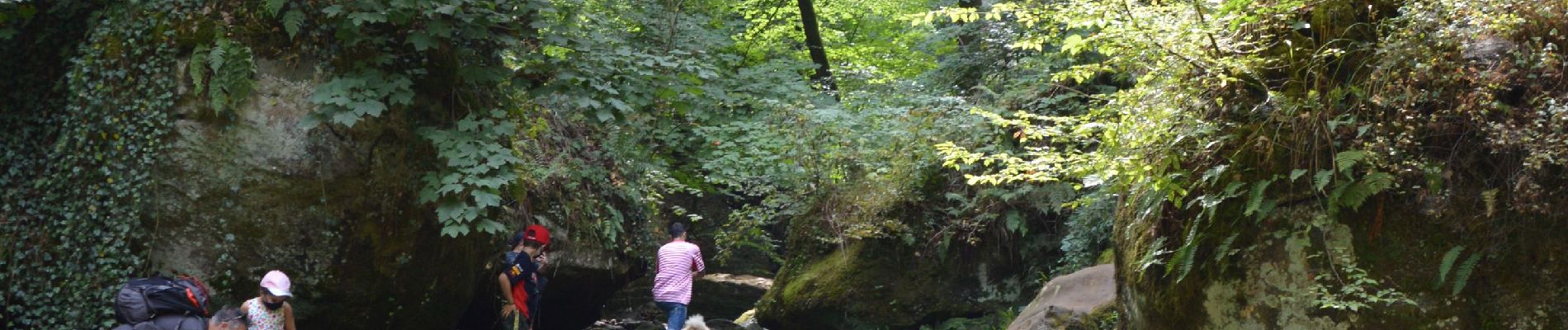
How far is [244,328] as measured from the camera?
7316 mm

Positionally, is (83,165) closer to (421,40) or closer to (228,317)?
(228,317)

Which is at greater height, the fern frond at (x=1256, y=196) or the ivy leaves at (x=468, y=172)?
the fern frond at (x=1256, y=196)

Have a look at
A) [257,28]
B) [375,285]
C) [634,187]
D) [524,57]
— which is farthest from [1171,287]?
[634,187]

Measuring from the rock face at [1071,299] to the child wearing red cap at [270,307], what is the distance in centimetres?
574

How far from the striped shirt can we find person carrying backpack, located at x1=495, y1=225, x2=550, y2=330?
152cm

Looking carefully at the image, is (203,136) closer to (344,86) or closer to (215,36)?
(215,36)

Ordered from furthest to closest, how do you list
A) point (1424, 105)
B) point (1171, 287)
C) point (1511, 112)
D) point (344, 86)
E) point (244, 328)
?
point (344, 86), point (244, 328), point (1171, 287), point (1424, 105), point (1511, 112)

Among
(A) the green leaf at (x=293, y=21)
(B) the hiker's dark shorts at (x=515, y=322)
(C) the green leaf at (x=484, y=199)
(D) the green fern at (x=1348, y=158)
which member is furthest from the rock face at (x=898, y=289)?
(D) the green fern at (x=1348, y=158)

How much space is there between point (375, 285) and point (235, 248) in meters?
1.19

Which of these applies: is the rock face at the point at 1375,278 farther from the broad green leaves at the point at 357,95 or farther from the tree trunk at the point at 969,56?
the tree trunk at the point at 969,56

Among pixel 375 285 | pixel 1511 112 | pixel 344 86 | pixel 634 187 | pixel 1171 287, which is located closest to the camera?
pixel 1511 112

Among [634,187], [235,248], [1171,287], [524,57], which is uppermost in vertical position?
[524,57]

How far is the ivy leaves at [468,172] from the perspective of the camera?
27.0ft

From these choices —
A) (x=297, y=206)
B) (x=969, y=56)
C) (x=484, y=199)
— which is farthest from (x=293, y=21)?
(x=969, y=56)
